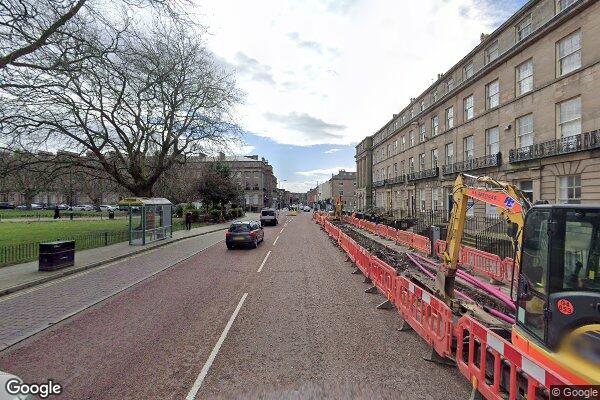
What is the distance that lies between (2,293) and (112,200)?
353 ft

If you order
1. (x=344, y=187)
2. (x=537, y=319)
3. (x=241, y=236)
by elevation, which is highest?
(x=344, y=187)

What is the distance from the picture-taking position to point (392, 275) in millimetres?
7746

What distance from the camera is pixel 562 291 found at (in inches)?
140

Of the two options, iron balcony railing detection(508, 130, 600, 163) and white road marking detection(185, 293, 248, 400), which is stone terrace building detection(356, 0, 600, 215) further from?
white road marking detection(185, 293, 248, 400)

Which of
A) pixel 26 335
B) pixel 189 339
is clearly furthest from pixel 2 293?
pixel 189 339

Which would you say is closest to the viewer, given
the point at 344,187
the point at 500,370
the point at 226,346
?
the point at 500,370

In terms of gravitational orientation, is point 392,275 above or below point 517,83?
below

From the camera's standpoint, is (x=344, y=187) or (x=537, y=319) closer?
(x=537, y=319)

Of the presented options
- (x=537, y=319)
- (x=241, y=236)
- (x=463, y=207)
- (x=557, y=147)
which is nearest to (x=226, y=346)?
(x=537, y=319)

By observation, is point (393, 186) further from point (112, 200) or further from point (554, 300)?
point (112, 200)

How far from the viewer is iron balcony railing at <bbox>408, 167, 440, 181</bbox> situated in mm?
34553

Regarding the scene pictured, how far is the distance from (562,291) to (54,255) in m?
13.7

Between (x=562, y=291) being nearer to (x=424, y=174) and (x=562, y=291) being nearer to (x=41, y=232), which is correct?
(x=41, y=232)

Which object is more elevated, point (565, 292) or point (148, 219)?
point (565, 292)
